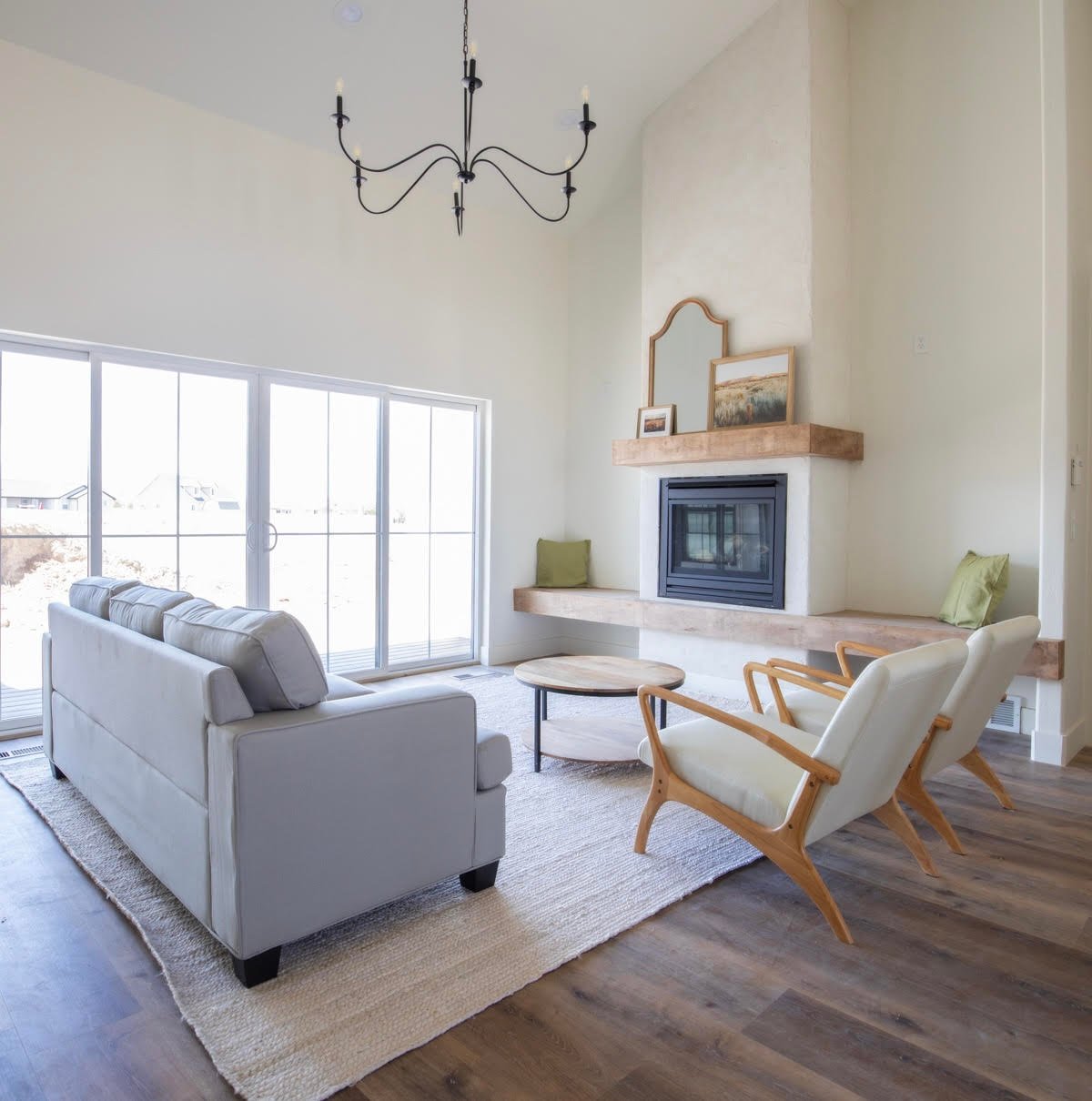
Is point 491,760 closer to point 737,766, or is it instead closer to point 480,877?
point 480,877

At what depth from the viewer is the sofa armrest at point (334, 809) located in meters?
1.82

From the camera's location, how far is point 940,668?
2.19 m

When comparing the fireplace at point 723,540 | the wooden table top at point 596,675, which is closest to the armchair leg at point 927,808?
the wooden table top at point 596,675

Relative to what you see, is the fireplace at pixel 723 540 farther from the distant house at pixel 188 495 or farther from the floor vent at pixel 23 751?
the floor vent at pixel 23 751

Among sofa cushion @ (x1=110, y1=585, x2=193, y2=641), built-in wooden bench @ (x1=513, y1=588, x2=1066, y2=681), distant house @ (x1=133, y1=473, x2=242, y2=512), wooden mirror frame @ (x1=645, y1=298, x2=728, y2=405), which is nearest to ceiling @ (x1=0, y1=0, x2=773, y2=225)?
wooden mirror frame @ (x1=645, y1=298, x2=728, y2=405)

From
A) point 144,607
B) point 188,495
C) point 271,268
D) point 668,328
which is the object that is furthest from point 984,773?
point 271,268

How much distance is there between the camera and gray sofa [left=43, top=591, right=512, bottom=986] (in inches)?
72.3

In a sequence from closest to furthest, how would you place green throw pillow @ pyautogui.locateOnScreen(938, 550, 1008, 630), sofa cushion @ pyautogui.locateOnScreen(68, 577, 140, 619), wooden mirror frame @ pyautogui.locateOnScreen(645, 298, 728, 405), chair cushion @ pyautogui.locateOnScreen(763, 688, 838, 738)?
1. sofa cushion @ pyautogui.locateOnScreen(68, 577, 140, 619)
2. chair cushion @ pyautogui.locateOnScreen(763, 688, 838, 738)
3. green throw pillow @ pyautogui.locateOnScreen(938, 550, 1008, 630)
4. wooden mirror frame @ pyautogui.locateOnScreen(645, 298, 728, 405)

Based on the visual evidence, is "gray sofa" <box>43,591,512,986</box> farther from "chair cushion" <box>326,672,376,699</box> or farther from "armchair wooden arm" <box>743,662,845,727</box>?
"armchair wooden arm" <box>743,662,845,727</box>

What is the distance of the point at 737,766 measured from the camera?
2396mm

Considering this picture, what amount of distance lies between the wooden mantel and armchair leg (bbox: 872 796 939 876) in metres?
2.39

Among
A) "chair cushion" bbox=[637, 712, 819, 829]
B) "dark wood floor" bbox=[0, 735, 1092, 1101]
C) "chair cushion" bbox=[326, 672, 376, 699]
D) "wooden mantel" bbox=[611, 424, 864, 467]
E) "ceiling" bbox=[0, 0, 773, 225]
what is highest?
"ceiling" bbox=[0, 0, 773, 225]

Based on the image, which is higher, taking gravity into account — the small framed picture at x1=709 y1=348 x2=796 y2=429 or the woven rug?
the small framed picture at x1=709 y1=348 x2=796 y2=429

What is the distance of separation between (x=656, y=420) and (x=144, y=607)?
3521mm
